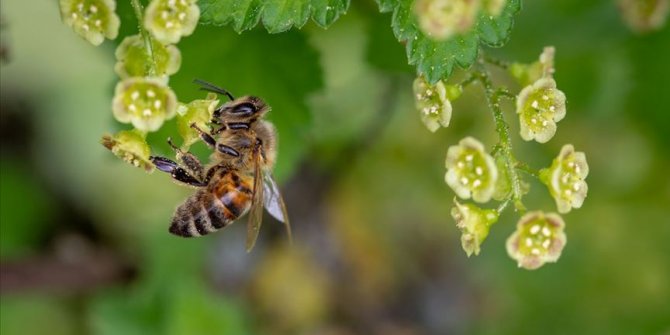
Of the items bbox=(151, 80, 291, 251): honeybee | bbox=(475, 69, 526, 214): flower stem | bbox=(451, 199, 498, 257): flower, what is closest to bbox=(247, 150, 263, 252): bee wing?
bbox=(151, 80, 291, 251): honeybee

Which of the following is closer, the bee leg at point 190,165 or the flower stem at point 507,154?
the flower stem at point 507,154

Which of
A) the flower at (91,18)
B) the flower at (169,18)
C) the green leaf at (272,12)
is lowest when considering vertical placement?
the flower at (91,18)

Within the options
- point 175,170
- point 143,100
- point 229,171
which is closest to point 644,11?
point 229,171

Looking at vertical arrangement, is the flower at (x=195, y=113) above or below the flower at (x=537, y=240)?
above

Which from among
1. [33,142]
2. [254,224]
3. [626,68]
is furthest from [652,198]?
[33,142]

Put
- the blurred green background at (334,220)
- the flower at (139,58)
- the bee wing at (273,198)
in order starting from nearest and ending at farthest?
1. the flower at (139,58)
2. the bee wing at (273,198)
3. the blurred green background at (334,220)

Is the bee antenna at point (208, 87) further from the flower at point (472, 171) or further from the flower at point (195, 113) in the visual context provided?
the flower at point (472, 171)

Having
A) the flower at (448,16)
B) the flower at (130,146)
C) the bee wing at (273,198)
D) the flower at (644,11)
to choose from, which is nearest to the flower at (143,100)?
the flower at (130,146)

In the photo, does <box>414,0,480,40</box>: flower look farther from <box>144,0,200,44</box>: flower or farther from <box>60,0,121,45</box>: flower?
<box>60,0,121,45</box>: flower
